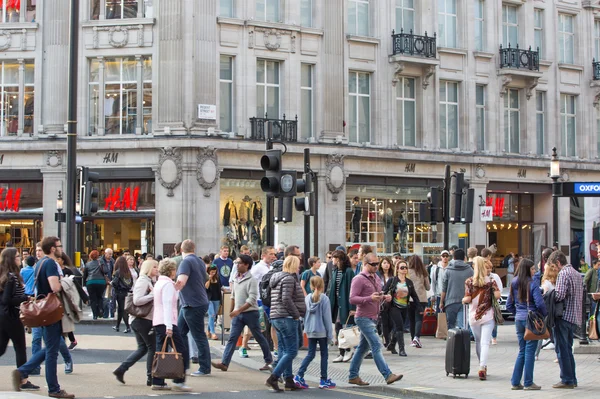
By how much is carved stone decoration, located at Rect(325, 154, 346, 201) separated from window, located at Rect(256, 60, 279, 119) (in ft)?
8.50

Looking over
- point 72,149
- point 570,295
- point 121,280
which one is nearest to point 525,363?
point 570,295

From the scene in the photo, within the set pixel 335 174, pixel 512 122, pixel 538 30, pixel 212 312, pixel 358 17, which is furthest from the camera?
pixel 538 30

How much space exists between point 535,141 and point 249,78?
1393 cm

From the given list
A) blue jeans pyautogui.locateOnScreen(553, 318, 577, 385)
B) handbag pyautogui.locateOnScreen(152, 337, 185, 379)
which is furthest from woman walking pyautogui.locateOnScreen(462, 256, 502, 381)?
handbag pyautogui.locateOnScreen(152, 337, 185, 379)

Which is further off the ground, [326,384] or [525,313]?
[525,313]

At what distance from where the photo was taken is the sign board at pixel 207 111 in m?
34.3

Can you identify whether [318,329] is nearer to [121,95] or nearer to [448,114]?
[121,95]

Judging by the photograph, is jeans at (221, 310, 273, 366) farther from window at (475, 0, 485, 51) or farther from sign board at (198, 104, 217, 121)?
window at (475, 0, 485, 51)

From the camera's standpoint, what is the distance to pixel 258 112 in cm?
3597

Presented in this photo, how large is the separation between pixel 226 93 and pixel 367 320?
22020 mm

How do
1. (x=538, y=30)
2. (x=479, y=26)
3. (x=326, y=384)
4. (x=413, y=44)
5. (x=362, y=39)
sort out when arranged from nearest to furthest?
(x=326, y=384) < (x=362, y=39) < (x=413, y=44) < (x=479, y=26) < (x=538, y=30)

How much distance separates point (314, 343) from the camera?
14547mm

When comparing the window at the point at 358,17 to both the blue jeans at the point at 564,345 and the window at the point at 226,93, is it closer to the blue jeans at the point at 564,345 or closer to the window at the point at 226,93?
the window at the point at 226,93

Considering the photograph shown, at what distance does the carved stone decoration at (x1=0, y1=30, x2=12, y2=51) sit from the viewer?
1389 inches
